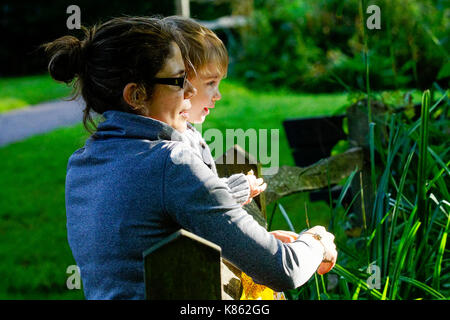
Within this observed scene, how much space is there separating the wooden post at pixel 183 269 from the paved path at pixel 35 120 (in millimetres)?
6342

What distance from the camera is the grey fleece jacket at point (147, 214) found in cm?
116

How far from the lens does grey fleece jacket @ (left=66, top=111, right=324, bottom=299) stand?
1.16 metres

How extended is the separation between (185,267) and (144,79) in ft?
1.56

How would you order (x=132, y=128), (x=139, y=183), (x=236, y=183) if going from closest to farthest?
(x=139, y=183), (x=132, y=128), (x=236, y=183)

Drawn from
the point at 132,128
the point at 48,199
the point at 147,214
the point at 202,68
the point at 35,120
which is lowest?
the point at 48,199

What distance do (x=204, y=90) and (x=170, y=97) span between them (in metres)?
0.42

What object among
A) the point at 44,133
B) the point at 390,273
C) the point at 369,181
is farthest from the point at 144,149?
the point at 44,133

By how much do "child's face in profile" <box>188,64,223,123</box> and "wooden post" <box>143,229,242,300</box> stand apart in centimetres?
78

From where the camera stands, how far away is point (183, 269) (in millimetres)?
1050

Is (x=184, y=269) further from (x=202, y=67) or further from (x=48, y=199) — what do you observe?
(x=48, y=199)

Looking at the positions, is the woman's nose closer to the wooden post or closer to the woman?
the woman

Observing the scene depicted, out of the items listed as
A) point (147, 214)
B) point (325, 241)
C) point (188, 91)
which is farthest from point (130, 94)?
point (325, 241)

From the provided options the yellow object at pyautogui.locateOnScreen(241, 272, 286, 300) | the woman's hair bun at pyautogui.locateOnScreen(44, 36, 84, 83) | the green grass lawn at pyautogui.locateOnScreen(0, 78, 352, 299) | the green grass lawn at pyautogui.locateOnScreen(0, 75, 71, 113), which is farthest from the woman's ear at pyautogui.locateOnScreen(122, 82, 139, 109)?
the green grass lawn at pyautogui.locateOnScreen(0, 75, 71, 113)

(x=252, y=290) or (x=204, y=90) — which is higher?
(x=204, y=90)
